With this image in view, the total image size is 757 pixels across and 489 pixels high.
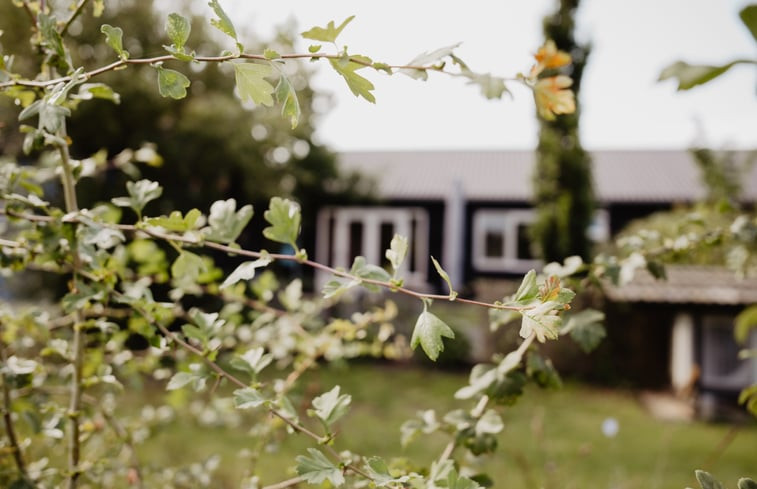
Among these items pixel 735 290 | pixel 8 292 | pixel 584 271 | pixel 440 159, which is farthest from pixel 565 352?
pixel 440 159

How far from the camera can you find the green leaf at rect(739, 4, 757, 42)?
1.62 ft

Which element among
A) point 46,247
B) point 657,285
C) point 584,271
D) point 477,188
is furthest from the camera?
point 477,188

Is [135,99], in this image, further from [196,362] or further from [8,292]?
[196,362]

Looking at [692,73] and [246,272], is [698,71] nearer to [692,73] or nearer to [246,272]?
[692,73]

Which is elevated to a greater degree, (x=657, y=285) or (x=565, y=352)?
(x=657, y=285)

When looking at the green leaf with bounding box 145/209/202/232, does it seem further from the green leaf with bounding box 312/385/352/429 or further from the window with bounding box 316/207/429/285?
the window with bounding box 316/207/429/285

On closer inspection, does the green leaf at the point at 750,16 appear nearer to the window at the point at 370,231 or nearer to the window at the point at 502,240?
the window at the point at 502,240

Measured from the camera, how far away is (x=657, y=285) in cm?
793

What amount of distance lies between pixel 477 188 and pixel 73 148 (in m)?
10.8

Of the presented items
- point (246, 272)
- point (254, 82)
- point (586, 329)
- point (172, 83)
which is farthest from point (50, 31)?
point (586, 329)

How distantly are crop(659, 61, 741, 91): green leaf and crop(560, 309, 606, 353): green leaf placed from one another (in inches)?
27.1

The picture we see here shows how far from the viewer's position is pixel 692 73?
1.74 feet

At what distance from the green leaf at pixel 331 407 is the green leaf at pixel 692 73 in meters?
0.61

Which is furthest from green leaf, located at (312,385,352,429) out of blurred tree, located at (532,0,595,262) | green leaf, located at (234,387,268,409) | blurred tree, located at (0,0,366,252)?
blurred tree, located at (532,0,595,262)
